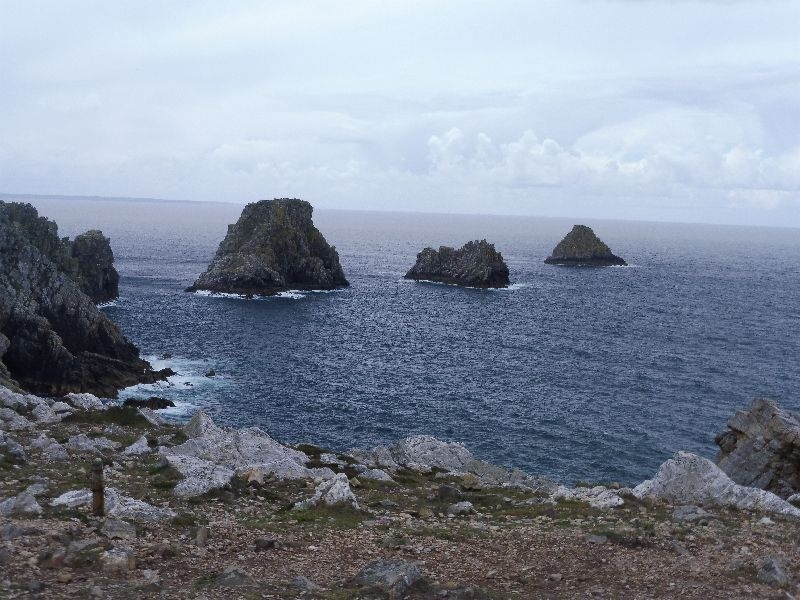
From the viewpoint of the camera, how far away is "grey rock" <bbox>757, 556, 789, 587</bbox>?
15.1 meters

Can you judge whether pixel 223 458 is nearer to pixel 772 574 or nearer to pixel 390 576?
pixel 390 576

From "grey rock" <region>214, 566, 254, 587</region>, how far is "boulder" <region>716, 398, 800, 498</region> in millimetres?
22283

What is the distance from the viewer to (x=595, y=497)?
75.2 ft

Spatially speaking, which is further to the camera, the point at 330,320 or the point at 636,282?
the point at 636,282

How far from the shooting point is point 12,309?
60.6 m

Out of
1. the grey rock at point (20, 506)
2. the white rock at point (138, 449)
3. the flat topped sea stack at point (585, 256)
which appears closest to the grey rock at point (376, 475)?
the white rock at point (138, 449)

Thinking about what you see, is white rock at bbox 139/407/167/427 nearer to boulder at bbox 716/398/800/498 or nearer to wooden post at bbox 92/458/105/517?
wooden post at bbox 92/458/105/517

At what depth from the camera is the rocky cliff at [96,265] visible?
4235 inches

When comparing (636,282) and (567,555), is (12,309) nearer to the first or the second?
(567,555)

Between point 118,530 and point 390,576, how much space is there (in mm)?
6420

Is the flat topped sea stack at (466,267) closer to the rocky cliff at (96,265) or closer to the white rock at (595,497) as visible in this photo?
the rocky cliff at (96,265)

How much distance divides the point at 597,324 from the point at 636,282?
60412 millimetres

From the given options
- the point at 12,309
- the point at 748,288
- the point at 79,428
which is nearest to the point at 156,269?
the point at 12,309

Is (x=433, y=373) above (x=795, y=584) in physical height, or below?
below
